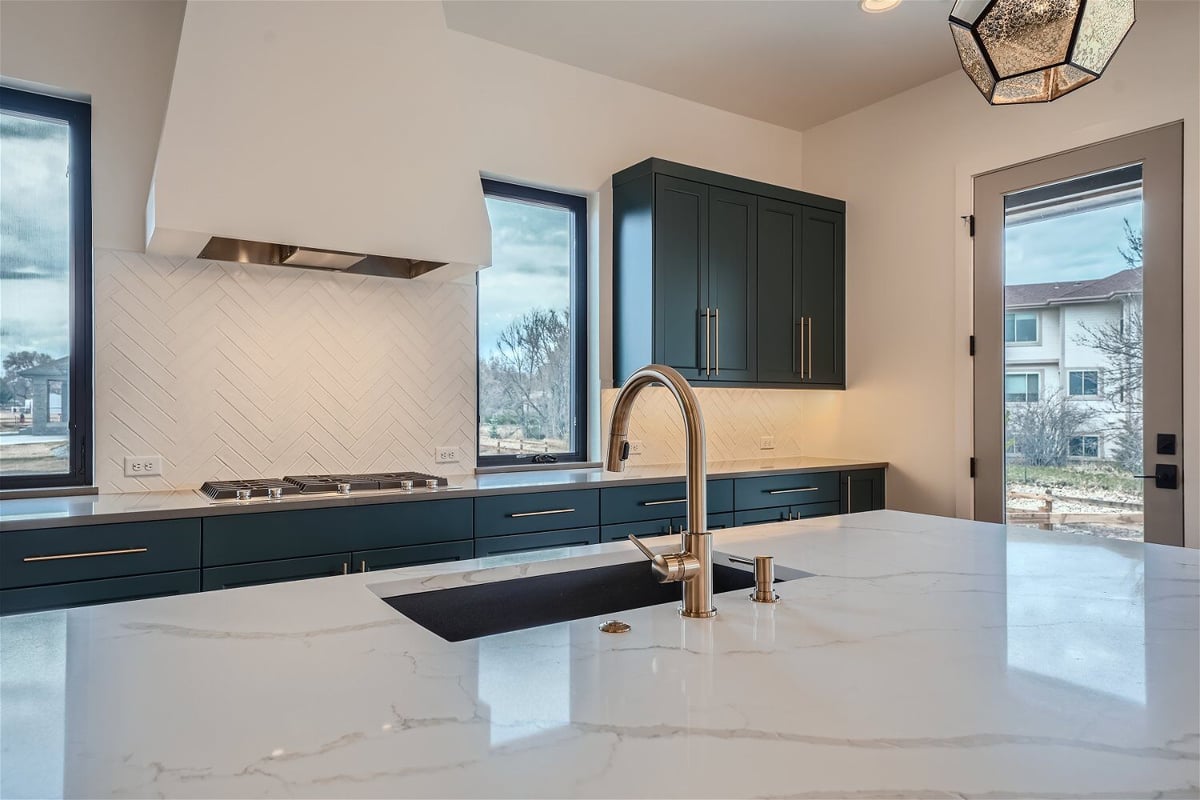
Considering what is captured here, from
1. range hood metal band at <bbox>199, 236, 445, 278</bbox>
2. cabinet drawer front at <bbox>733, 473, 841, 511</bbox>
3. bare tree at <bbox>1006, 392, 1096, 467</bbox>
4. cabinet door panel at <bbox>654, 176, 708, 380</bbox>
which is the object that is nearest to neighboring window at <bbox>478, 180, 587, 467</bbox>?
cabinet door panel at <bbox>654, 176, 708, 380</bbox>

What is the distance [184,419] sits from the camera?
284 centimetres

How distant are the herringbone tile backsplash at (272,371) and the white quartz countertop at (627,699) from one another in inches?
73.5

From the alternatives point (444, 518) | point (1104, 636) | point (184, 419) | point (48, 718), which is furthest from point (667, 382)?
point (184, 419)

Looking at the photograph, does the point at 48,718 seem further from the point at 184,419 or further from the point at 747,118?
the point at 747,118

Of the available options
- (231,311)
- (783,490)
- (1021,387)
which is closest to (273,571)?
(231,311)

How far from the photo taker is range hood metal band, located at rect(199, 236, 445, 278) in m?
2.66

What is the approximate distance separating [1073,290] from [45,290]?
4042mm

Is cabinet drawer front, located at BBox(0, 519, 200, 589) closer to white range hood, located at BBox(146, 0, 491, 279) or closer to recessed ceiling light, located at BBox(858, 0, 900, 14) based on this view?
white range hood, located at BBox(146, 0, 491, 279)

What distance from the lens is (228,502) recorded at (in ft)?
7.69

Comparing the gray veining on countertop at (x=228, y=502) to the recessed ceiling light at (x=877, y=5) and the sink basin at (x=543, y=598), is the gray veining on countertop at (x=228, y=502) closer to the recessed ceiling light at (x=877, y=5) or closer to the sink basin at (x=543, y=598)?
the sink basin at (x=543, y=598)

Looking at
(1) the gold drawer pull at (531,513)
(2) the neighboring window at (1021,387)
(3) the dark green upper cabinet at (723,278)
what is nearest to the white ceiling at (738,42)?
(3) the dark green upper cabinet at (723,278)

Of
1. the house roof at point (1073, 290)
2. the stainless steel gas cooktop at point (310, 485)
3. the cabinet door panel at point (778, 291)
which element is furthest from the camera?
the cabinet door panel at point (778, 291)

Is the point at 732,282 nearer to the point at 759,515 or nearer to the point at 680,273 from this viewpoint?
the point at 680,273

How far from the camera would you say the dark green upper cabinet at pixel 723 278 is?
3584 mm
